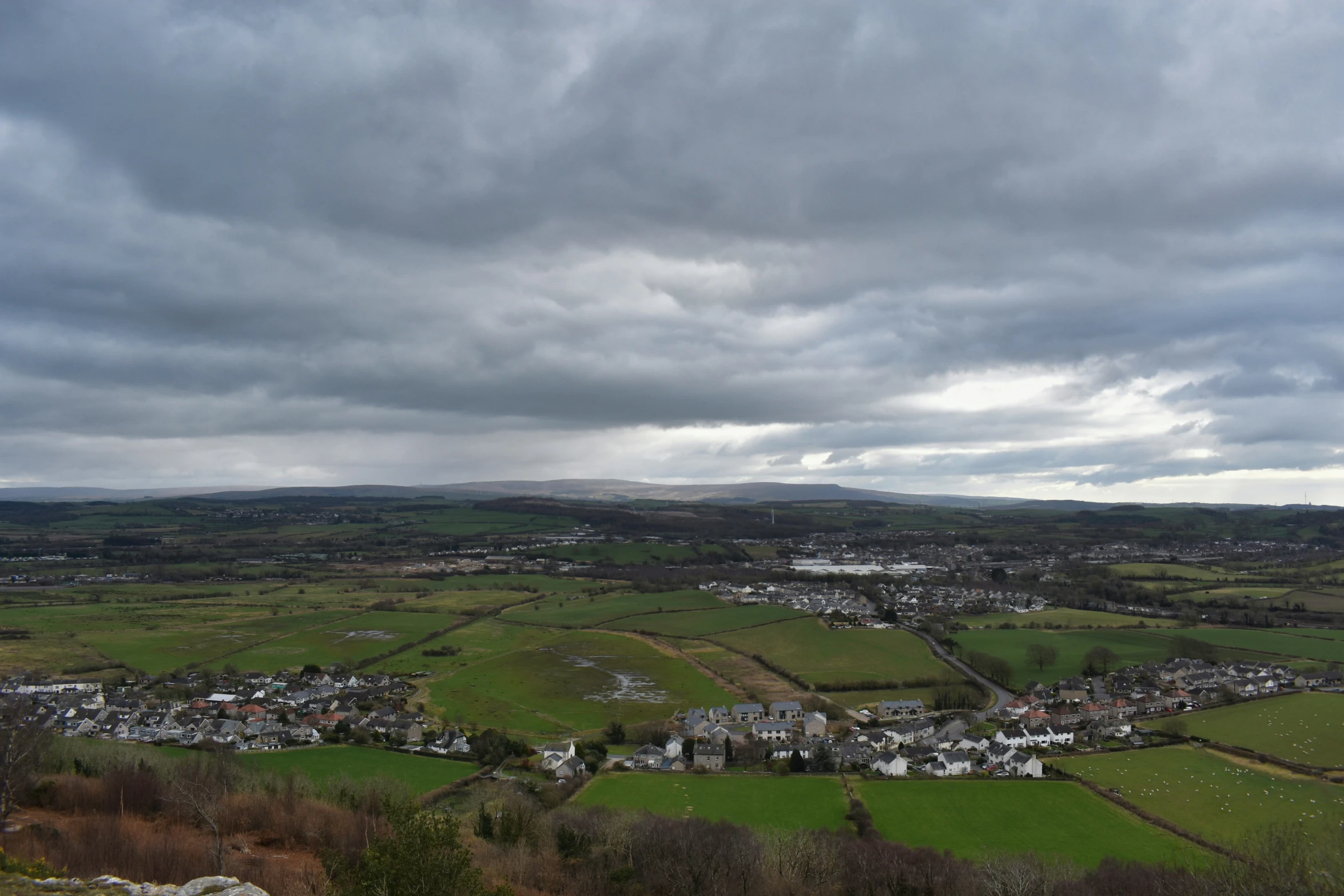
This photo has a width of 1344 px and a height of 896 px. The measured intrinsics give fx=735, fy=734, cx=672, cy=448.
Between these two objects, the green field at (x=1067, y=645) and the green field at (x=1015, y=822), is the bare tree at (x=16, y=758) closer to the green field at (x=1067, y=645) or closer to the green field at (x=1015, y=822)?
the green field at (x=1015, y=822)

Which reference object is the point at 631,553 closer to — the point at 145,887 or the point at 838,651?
the point at 838,651

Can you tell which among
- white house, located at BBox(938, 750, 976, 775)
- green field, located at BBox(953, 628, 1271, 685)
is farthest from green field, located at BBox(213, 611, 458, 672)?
green field, located at BBox(953, 628, 1271, 685)

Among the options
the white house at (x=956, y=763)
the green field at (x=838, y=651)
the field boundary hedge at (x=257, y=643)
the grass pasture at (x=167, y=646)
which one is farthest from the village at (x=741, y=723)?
the green field at (x=838, y=651)

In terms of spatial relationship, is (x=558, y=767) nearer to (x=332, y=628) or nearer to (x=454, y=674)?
(x=454, y=674)

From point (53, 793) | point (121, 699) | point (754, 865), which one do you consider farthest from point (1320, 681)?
point (121, 699)

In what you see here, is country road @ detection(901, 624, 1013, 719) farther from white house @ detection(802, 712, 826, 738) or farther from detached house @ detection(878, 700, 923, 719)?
white house @ detection(802, 712, 826, 738)

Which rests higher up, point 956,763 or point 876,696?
point 956,763

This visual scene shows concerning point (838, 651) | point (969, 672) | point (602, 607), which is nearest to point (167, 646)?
point (602, 607)
